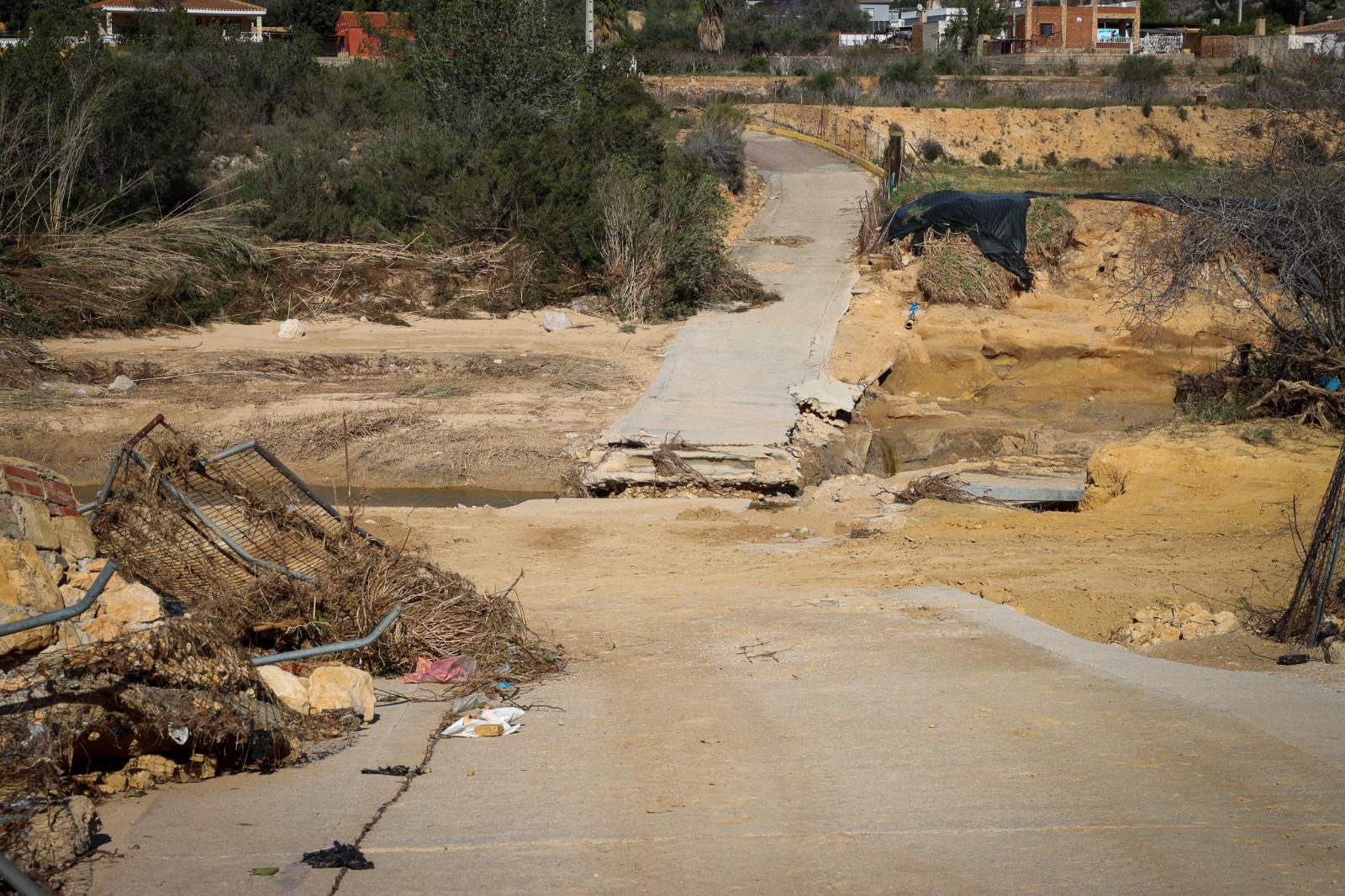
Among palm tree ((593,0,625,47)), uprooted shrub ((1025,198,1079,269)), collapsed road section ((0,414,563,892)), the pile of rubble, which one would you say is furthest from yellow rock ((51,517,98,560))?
palm tree ((593,0,625,47))

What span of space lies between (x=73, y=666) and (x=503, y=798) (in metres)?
1.63

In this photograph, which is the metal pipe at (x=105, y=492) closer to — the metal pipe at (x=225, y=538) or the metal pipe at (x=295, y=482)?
the metal pipe at (x=225, y=538)

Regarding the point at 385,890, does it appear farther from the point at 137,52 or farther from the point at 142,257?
the point at 137,52

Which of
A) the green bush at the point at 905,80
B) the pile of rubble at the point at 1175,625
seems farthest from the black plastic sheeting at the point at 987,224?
the green bush at the point at 905,80

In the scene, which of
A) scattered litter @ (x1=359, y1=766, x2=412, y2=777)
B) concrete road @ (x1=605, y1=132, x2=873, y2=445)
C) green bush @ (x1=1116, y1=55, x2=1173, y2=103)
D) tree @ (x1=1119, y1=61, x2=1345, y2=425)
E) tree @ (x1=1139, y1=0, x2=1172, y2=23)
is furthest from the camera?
tree @ (x1=1139, y1=0, x2=1172, y2=23)

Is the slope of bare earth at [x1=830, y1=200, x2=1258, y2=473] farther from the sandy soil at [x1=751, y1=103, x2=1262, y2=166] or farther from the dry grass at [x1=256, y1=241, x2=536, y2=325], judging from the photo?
the sandy soil at [x1=751, y1=103, x2=1262, y2=166]

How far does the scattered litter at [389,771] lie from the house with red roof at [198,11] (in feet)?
162

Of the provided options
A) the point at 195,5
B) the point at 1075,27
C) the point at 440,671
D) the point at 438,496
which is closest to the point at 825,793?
the point at 440,671

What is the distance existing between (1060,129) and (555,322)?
38.3m

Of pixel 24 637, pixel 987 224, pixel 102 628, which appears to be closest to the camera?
pixel 24 637

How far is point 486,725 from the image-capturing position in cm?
571

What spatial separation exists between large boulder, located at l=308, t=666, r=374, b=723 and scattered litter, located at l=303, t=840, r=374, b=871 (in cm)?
153

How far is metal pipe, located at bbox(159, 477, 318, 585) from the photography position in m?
6.55

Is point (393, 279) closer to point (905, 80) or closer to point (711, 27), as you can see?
point (905, 80)
